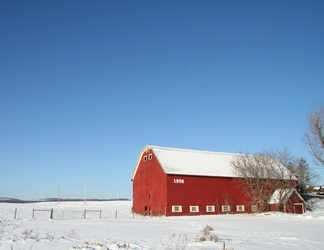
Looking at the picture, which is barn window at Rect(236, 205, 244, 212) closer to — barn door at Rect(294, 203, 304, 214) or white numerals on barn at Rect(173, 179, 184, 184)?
barn door at Rect(294, 203, 304, 214)

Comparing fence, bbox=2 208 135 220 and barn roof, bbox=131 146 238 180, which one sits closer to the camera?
fence, bbox=2 208 135 220

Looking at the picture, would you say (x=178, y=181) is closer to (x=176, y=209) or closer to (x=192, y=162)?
(x=176, y=209)

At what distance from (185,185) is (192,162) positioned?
173 inches

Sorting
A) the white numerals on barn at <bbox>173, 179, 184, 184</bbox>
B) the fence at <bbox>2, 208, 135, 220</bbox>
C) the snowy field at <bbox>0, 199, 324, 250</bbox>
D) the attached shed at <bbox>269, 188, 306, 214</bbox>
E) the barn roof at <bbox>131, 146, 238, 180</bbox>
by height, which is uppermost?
the barn roof at <bbox>131, 146, 238, 180</bbox>

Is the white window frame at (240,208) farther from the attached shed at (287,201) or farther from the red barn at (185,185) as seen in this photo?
the attached shed at (287,201)

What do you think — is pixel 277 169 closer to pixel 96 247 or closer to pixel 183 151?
pixel 183 151

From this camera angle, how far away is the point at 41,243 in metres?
12.2

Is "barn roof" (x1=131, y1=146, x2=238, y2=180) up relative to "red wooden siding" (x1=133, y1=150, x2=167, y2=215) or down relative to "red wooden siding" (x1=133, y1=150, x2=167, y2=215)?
up

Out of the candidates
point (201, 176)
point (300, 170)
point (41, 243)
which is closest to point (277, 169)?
point (300, 170)

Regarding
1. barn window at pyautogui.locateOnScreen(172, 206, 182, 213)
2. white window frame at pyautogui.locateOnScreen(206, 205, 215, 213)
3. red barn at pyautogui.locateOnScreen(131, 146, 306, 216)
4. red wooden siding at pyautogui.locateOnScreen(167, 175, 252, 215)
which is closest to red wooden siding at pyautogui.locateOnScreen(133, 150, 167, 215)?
red barn at pyautogui.locateOnScreen(131, 146, 306, 216)

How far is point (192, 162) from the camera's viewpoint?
4312 centimetres

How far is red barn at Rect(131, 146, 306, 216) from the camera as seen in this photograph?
38.9 meters

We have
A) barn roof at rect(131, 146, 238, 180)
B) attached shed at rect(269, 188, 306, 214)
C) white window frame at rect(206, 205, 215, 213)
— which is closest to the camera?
white window frame at rect(206, 205, 215, 213)

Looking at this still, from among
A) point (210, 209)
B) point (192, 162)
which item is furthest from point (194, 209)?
point (192, 162)
